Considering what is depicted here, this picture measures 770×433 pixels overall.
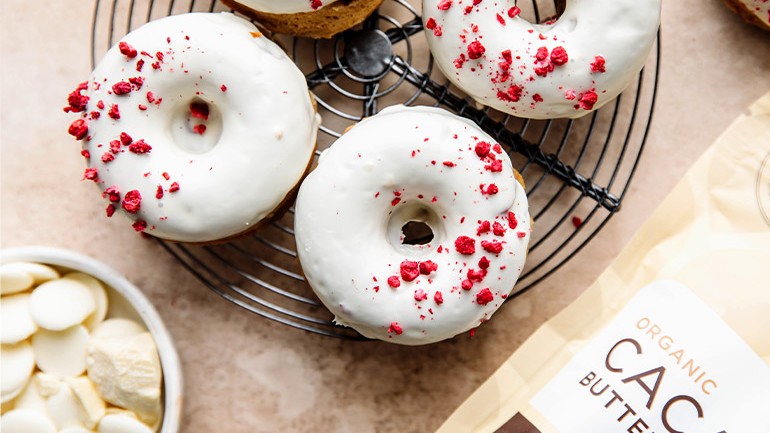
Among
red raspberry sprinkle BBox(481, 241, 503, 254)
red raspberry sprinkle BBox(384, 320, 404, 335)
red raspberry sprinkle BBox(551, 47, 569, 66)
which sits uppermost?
red raspberry sprinkle BBox(551, 47, 569, 66)

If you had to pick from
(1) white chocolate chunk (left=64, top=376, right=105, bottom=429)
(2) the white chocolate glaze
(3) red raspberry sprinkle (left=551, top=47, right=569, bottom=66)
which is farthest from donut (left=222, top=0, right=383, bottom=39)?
(1) white chocolate chunk (left=64, top=376, right=105, bottom=429)

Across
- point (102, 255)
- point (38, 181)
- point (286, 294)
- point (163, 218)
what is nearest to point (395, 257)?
point (286, 294)

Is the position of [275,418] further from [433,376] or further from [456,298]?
[456,298]

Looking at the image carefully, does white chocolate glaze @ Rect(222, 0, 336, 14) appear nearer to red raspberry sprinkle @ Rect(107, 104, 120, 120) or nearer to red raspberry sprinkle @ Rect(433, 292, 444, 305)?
red raspberry sprinkle @ Rect(107, 104, 120, 120)

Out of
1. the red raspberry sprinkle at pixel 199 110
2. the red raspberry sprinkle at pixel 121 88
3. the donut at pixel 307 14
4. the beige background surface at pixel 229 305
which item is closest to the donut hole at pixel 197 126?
the red raspberry sprinkle at pixel 199 110

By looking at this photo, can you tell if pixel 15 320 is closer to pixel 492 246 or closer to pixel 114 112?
pixel 114 112

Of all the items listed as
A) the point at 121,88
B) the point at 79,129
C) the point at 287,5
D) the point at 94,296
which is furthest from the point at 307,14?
the point at 94,296
